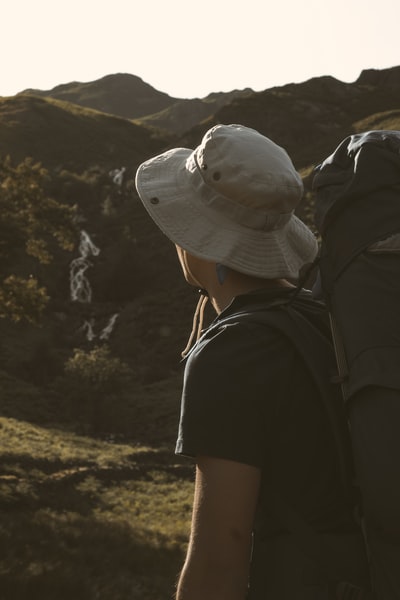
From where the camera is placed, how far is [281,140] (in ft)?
254

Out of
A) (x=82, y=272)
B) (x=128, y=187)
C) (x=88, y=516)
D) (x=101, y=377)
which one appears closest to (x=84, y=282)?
(x=82, y=272)

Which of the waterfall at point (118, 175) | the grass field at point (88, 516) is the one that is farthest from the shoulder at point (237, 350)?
the waterfall at point (118, 175)

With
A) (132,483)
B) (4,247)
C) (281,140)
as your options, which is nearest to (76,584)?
(132,483)

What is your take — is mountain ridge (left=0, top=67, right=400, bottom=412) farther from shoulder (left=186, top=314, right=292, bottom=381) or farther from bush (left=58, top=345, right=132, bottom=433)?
shoulder (left=186, top=314, right=292, bottom=381)

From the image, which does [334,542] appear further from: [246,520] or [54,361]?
[54,361]

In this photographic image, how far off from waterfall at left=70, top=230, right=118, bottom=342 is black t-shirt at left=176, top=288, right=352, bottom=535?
136 feet

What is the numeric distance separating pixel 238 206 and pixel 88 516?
1304 cm

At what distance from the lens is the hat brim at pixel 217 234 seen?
2.11m

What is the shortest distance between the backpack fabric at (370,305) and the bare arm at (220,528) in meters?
0.27

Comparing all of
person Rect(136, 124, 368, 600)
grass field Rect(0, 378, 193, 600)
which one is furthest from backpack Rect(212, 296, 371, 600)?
grass field Rect(0, 378, 193, 600)

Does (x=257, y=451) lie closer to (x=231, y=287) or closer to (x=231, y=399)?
(x=231, y=399)

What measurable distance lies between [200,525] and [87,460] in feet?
64.7

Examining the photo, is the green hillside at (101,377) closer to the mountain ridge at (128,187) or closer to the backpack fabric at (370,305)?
the mountain ridge at (128,187)

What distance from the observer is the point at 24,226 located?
19609 millimetres
